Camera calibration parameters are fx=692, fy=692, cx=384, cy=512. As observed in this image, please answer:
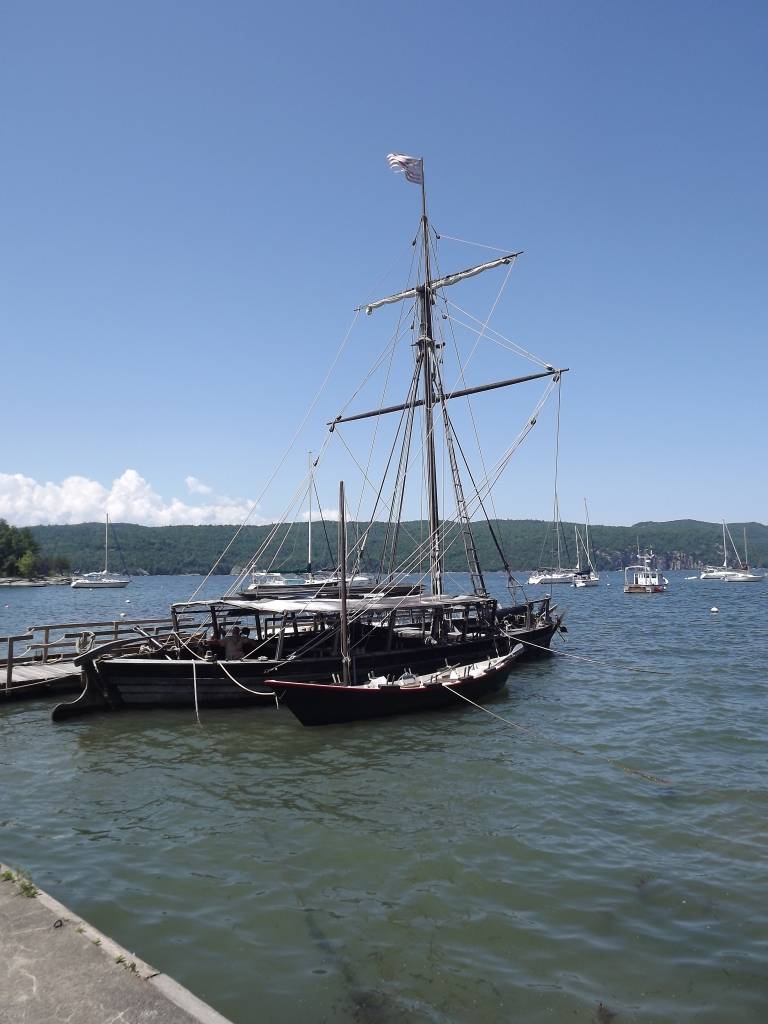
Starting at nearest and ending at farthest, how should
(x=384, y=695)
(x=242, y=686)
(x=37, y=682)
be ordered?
(x=384, y=695) → (x=242, y=686) → (x=37, y=682)

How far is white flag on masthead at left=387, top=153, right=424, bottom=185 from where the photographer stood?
Answer: 34.5 meters

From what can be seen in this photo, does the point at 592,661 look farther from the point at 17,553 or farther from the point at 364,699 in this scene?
the point at 17,553

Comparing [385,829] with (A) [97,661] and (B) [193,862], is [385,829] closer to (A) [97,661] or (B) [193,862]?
(B) [193,862]

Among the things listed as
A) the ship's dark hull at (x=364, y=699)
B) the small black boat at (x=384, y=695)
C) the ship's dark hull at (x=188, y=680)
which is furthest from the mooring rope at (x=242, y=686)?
the ship's dark hull at (x=364, y=699)

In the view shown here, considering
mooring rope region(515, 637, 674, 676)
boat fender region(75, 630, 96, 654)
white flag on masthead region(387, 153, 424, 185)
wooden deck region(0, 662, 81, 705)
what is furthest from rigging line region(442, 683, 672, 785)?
white flag on masthead region(387, 153, 424, 185)

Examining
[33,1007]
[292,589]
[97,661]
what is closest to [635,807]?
[33,1007]

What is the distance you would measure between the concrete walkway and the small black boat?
12.1 meters

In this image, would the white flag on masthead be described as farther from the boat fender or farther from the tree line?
the tree line

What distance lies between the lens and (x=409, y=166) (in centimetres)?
3475

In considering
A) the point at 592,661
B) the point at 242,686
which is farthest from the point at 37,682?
the point at 592,661

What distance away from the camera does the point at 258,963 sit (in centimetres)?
791

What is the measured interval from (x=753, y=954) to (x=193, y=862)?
25.4ft

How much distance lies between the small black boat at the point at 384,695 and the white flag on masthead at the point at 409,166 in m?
24.9

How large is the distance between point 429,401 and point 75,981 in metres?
28.6
